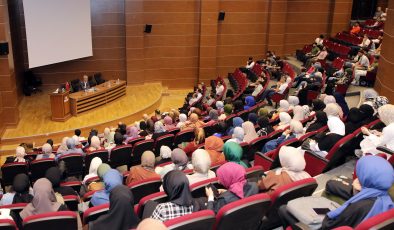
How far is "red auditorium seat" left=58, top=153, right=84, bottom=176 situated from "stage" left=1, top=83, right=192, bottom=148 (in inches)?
145

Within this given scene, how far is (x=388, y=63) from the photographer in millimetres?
7438

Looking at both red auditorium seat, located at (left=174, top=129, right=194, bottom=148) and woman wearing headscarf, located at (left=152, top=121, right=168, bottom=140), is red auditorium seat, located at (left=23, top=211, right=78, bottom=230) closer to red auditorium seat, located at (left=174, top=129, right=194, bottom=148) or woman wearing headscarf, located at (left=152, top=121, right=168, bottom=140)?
red auditorium seat, located at (left=174, top=129, right=194, bottom=148)

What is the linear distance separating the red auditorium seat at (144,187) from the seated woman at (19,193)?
1078 millimetres

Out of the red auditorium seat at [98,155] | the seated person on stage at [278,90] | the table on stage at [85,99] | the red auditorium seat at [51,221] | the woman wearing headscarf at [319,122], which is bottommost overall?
the table on stage at [85,99]

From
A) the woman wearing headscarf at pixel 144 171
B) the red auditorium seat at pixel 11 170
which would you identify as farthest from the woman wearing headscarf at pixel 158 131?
the woman wearing headscarf at pixel 144 171

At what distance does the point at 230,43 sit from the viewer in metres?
14.7

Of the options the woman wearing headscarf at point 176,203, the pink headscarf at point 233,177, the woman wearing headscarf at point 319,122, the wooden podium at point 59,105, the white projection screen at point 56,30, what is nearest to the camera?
the woman wearing headscarf at point 176,203

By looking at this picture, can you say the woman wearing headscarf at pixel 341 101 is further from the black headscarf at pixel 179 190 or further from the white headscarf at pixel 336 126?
the black headscarf at pixel 179 190

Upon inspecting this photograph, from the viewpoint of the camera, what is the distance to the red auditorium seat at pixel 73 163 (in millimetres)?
6105

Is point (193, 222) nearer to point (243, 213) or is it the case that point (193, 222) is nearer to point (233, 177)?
point (243, 213)

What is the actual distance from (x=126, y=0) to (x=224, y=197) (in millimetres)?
11069

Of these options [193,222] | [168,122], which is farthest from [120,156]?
[193,222]

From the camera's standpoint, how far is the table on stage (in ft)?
33.8

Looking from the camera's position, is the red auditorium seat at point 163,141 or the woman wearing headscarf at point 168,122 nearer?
the red auditorium seat at point 163,141
